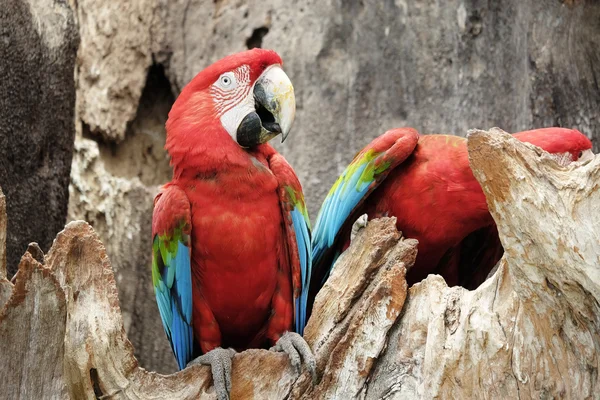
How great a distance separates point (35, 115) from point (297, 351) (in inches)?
52.5

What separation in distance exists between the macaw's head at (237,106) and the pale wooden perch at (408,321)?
486 mm

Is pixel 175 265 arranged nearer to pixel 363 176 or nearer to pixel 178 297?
pixel 178 297

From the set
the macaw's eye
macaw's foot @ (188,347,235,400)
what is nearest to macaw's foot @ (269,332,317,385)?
macaw's foot @ (188,347,235,400)

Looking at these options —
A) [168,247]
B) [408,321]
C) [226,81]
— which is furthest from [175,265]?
[408,321]

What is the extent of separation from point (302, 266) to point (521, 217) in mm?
879

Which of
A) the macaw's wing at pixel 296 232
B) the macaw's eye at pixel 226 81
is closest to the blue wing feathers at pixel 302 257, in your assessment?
the macaw's wing at pixel 296 232

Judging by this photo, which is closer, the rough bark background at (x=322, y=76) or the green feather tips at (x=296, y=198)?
the green feather tips at (x=296, y=198)

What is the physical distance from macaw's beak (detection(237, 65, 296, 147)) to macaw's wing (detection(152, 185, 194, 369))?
0.28 meters

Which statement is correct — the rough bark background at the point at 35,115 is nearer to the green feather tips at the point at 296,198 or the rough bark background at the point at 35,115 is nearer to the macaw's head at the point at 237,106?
the macaw's head at the point at 237,106

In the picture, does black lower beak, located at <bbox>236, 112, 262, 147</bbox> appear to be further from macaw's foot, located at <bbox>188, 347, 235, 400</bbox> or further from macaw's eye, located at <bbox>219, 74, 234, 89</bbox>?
macaw's foot, located at <bbox>188, 347, 235, 400</bbox>

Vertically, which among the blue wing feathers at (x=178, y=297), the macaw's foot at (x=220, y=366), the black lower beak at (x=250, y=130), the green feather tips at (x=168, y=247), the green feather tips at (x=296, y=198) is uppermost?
the black lower beak at (x=250, y=130)

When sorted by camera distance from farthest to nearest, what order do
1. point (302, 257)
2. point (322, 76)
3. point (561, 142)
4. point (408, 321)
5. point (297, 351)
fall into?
1. point (322, 76)
2. point (561, 142)
3. point (302, 257)
4. point (297, 351)
5. point (408, 321)

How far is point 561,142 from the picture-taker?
8.75 ft

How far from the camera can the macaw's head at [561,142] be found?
2666mm
